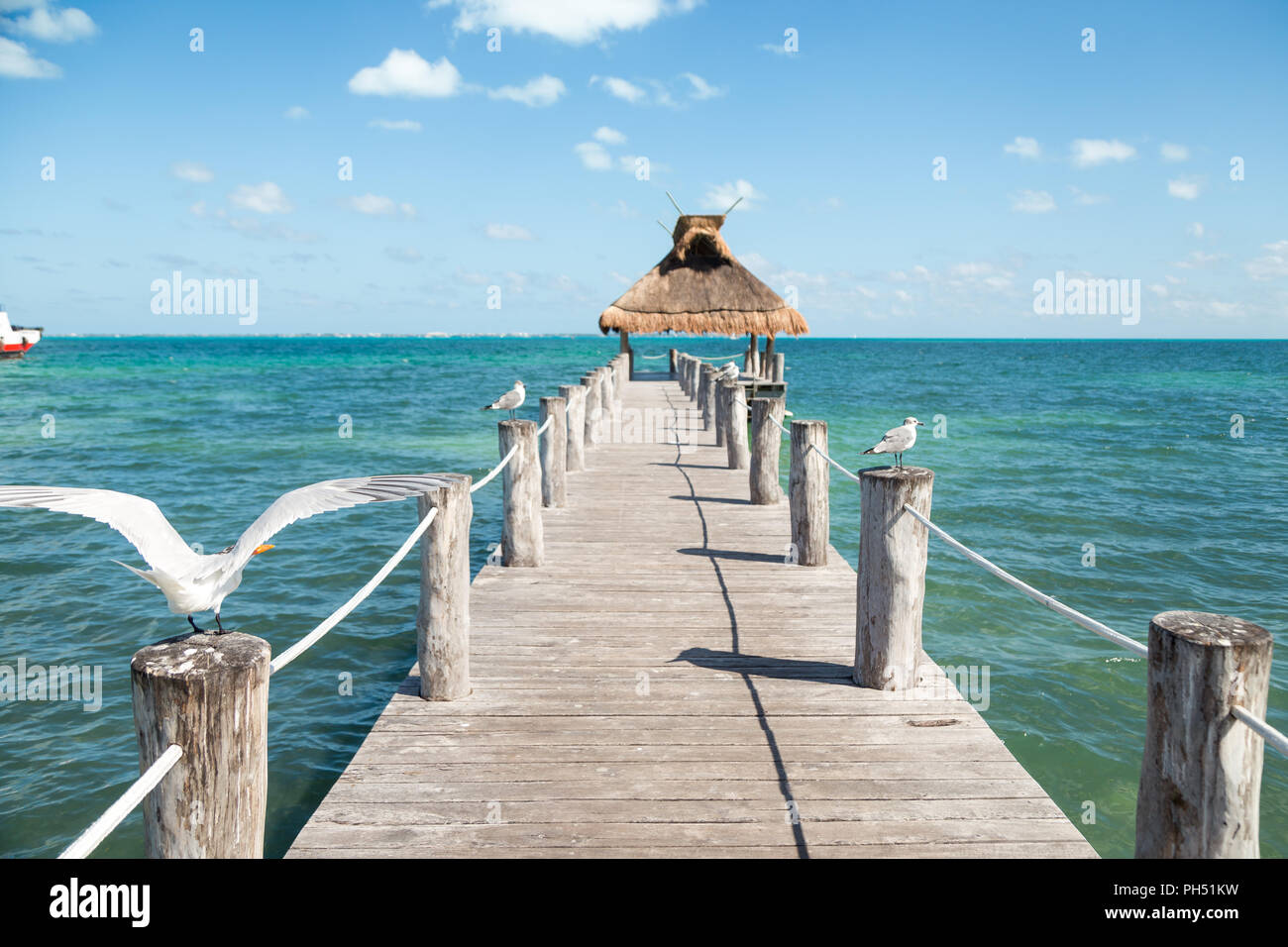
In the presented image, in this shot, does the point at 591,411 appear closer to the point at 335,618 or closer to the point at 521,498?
the point at 521,498

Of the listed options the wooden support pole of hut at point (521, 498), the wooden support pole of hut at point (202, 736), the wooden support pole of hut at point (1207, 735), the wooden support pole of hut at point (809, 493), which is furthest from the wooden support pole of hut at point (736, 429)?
the wooden support pole of hut at point (202, 736)

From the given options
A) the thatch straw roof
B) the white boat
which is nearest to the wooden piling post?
the thatch straw roof

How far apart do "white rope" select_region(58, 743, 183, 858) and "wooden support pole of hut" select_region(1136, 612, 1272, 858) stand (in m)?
2.38

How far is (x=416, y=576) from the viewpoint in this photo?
9930mm

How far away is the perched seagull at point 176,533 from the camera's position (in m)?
2.44

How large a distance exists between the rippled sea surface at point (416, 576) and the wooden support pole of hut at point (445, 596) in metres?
1.57

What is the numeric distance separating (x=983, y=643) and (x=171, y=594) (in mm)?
7096

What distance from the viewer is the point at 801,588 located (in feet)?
20.7

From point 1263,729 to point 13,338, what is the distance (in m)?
78.2

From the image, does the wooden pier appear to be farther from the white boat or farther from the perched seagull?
the white boat

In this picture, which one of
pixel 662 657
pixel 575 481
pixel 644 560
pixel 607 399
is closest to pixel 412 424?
pixel 607 399

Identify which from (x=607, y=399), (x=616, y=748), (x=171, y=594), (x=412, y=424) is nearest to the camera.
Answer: (x=171, y=594)

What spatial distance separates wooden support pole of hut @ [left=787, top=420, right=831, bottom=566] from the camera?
6.77m
